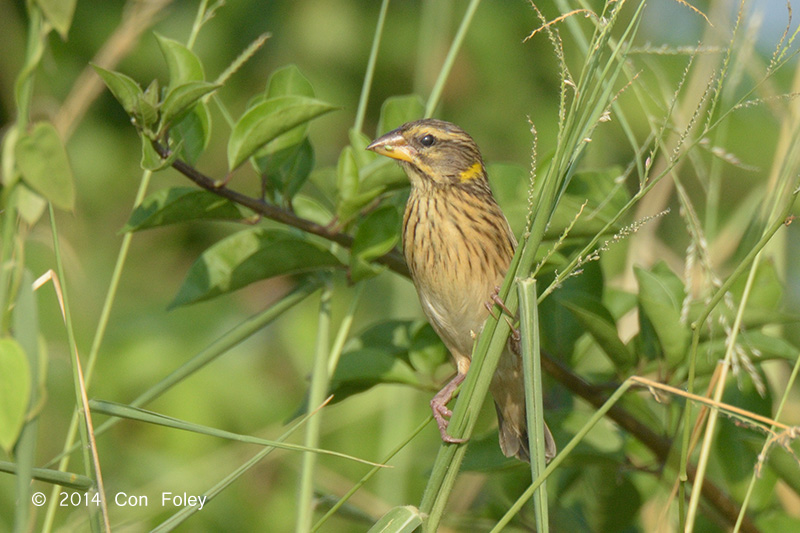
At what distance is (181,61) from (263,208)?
36 centimetres

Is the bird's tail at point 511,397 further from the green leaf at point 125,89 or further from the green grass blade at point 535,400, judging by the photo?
the green leaf at point 125,89

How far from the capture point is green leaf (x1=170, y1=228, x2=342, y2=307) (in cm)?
211

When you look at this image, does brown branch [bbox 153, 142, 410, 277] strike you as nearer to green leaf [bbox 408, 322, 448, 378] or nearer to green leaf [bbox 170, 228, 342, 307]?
green leaf [bbox 170, 228, 342, 307]

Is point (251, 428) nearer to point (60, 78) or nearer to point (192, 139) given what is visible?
point (192, 139)

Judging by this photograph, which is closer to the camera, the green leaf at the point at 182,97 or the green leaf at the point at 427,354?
the green leaf at the point at 182,97

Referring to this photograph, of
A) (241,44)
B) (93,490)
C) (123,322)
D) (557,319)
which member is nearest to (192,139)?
(93,490)

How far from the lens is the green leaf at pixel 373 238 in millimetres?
2123

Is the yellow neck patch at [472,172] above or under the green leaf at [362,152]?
under

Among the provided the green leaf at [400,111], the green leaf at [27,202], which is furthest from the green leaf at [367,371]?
the green leaf at [27,202]

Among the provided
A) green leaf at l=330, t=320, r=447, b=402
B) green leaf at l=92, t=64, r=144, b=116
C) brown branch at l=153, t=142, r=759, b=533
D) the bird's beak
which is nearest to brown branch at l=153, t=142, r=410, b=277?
brown branch at l=153, t=142, r=759, b=533

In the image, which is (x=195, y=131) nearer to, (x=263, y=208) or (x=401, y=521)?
(x=263, y=208)

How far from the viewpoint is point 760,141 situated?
4586 mm

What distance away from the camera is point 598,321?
83.7 inches

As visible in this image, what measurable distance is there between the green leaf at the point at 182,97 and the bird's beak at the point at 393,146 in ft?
2.54
